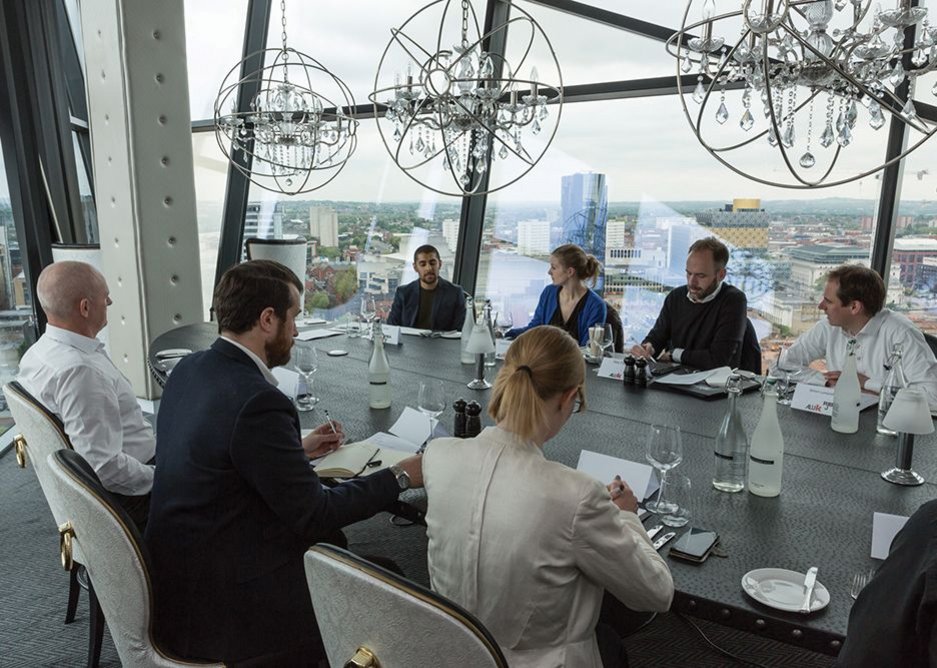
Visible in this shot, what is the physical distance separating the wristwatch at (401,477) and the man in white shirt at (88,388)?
1014 mm

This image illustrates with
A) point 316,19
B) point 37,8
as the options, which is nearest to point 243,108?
point 316,19

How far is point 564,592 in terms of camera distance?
53.5 inches

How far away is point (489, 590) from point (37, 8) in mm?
5516

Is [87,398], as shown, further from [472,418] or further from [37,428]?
[472,418]

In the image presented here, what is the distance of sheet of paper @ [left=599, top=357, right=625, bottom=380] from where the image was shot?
10.6 ft

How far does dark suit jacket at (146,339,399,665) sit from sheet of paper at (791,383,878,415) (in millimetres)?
1778

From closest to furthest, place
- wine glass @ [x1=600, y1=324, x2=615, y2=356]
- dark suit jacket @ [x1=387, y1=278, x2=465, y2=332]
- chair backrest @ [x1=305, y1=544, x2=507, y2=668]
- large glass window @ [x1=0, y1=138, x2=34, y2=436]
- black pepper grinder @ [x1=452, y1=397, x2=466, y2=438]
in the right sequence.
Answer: chair backrest @ [x1=305, y1=544, x2=507, y2=668] → black pepper grinder @ [x1=452, y1=397, x2=466, y2=438] → wine glass @ [x1=600, y1=324, x2=615, y2=356] → large glass window @ [x1=0, y1=138, x2=34, y2=436] → dark suit jacket @ [x1=387, y1=278, x2=465, y2=332]

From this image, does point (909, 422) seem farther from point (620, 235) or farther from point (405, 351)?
point (620, 235)

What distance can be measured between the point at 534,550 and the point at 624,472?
66 cm

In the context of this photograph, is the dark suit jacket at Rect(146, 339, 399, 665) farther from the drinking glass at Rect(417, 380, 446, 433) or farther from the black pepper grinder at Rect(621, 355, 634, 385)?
the black pepper grinder at Rect(621, 355, 634, 385)

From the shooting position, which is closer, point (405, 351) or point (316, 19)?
point (405, 351)

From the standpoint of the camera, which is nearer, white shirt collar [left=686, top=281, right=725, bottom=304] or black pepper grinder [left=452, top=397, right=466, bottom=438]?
black pepper grinder [left=452, top=397, right=466, bottom=438]

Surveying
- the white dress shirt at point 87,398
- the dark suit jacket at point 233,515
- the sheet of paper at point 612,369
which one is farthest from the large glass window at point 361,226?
the dark suit jacket at point 233,515

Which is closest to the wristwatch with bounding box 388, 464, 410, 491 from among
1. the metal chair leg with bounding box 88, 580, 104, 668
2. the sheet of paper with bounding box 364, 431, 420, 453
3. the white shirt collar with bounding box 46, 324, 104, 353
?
the sheet of paper with bounding box 364, 431, 420, 453
